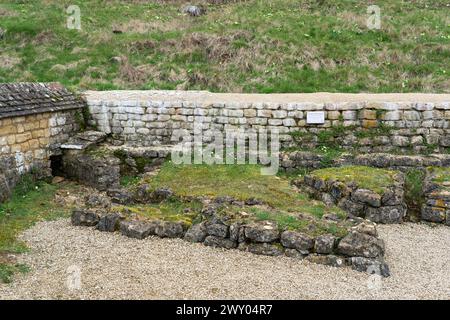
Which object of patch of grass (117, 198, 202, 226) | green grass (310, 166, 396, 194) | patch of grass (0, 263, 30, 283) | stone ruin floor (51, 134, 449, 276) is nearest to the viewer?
patch of grass (0, 263, 30, 283)

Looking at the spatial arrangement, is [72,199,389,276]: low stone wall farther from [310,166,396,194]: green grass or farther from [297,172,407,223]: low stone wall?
[310,166,396,194]: green grass

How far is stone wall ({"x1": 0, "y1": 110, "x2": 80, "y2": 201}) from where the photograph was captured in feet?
38.8

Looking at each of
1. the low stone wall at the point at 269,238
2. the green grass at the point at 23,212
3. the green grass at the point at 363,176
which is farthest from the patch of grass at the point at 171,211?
the green grass at the point at 363,176

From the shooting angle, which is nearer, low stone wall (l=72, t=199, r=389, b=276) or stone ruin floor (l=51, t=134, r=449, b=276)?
low stone wall (l=72, t=199, r=389, b=276)

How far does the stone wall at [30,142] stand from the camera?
1181cm

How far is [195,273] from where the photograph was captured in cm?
814

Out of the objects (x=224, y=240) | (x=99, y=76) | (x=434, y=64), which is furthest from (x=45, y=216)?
(x=434, y=64)

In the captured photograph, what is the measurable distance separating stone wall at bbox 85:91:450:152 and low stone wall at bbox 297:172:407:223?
2.70m

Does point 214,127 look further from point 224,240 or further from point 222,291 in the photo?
point 222,291

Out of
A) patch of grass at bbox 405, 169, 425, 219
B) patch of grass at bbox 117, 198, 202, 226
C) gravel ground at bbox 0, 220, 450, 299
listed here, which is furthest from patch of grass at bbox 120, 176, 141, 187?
patch of grass at bbox 405, 169, 425, 219

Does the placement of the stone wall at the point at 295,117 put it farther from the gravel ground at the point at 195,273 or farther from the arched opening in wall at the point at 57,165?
the gravel ground at the point at 195,273

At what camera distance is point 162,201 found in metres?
11.3

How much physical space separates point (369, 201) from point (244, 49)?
13057 mm

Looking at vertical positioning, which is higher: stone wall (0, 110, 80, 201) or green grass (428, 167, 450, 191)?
stone wall (0, 110, 80, 201)
